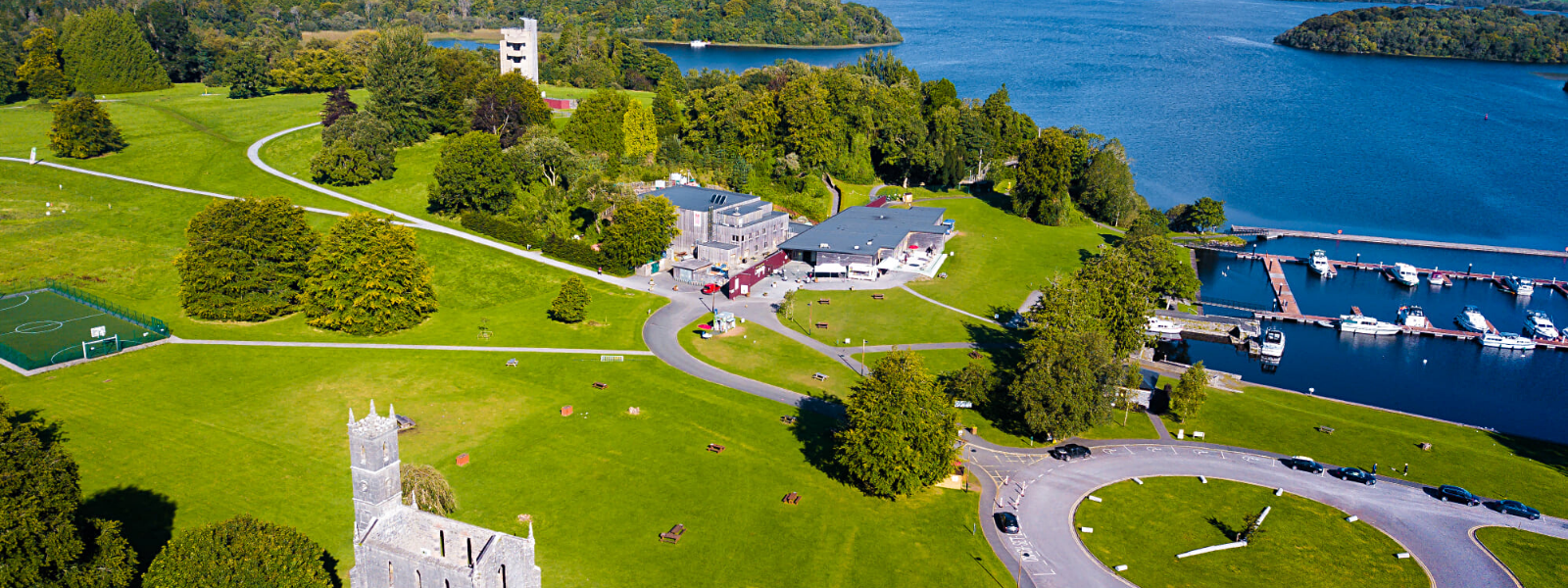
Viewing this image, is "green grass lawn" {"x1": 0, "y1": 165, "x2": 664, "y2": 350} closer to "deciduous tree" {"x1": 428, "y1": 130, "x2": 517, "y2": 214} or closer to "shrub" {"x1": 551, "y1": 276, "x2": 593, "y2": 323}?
"shrub" {"x1": 551, "y1": 276, "x2": 593, "y2": 323}

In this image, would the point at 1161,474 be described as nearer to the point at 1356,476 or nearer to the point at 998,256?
the point at 1356,476

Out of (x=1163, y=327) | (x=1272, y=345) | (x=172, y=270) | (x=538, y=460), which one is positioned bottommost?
(x=538, y=460)

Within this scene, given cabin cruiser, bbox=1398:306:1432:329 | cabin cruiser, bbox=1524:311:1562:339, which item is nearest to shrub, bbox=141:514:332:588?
cabin cruiser, bbox=1398:306:1432:329

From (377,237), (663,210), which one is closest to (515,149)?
(663,210)

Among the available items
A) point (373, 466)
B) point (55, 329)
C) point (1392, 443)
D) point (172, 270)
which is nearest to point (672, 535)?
point (373, 466)

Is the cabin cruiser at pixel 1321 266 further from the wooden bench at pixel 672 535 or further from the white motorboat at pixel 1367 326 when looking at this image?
the wooden bench at pixel 672 535

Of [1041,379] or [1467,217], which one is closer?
[1041,379]

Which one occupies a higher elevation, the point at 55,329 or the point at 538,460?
the point at 55,329

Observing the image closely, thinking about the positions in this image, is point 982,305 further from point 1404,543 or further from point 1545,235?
point 1545,235
